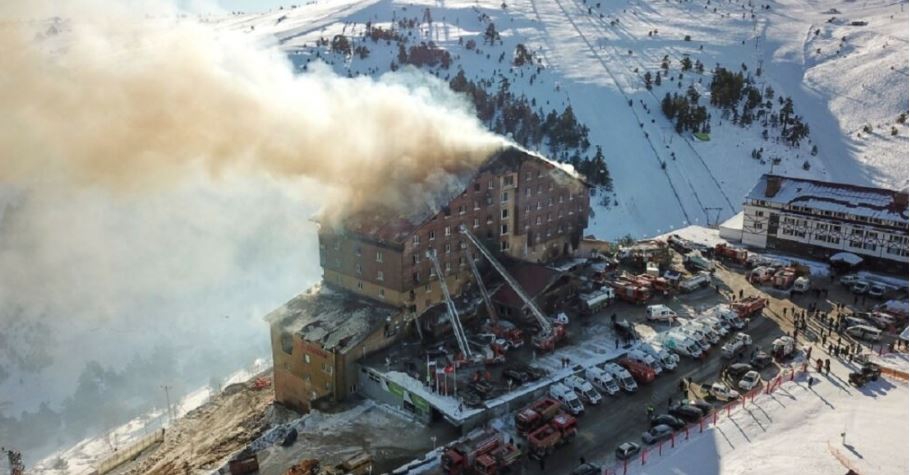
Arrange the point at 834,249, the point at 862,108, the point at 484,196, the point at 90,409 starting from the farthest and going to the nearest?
the point at 862,108
the point at 90,409
the point at 834,249
the point at 484,196

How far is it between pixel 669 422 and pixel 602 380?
4.29m

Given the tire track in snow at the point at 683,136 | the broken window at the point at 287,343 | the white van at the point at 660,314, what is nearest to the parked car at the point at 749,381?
the white van at the point at 660,314

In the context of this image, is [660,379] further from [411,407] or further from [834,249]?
[834,249]

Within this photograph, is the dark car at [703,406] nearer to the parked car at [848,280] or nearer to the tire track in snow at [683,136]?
the parked car at [848,280]

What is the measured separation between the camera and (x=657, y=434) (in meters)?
30.9

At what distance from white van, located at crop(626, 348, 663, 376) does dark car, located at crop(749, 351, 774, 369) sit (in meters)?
4.49

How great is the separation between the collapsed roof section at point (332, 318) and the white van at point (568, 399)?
9837 mm

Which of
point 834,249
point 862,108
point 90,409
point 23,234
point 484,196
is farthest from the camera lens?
point 862,108

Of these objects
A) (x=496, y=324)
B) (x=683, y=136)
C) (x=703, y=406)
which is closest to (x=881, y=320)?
(x=703, y=406)

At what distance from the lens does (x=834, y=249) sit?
167 ft

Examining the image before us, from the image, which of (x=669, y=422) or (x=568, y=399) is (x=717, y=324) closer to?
(x=669, y=422)

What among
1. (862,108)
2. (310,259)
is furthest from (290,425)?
(862,108)

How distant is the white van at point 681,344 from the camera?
1508 inches

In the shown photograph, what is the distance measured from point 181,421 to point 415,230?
60.8ft
